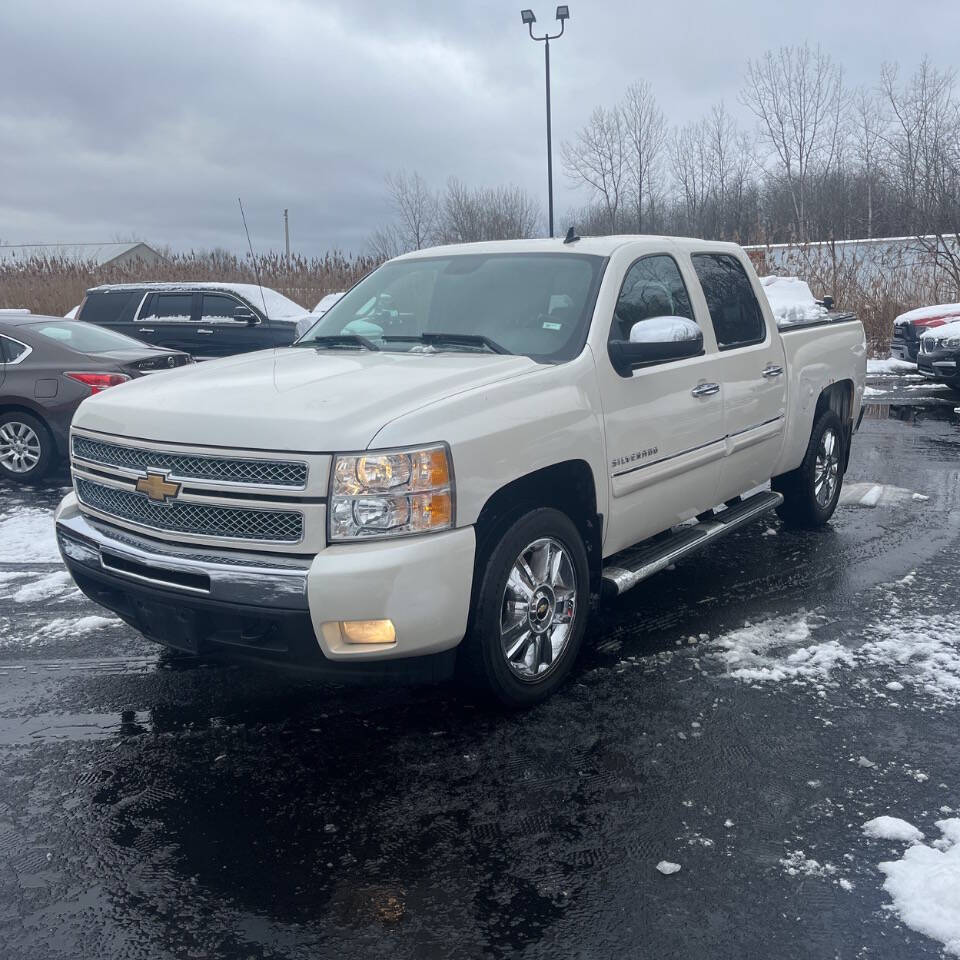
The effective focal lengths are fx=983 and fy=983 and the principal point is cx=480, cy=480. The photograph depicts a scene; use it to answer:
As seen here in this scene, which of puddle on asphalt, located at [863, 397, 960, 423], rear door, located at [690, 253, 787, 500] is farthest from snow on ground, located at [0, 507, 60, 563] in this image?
puddle on asphalt, located at [863, 397, 960, 423]

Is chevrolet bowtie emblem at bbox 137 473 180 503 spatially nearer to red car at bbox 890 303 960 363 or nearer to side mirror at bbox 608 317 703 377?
side mirror at bbox 608 317 703 377

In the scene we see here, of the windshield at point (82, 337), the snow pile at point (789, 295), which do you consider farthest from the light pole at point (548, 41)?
the windshield at point (82, 337)

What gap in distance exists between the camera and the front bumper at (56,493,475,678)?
130 inches

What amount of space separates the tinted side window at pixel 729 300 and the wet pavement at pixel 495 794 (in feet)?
4.95

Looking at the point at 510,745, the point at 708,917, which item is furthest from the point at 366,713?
the point at 708,917

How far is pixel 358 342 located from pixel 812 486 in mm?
3472

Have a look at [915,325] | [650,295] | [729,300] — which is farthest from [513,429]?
[915,325]

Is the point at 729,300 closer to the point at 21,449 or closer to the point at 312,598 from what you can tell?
the point at 312,598

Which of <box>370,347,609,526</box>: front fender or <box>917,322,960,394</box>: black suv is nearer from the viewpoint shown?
<box>370,347,609,526</box>: front fender

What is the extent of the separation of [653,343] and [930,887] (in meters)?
2.37

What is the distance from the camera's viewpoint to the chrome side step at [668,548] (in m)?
4.45

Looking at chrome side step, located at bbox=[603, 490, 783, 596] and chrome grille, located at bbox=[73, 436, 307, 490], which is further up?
chrome grille, located at bbox=[73, 436, 307, 490]

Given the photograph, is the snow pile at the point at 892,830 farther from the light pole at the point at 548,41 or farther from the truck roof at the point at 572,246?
the light pole at the point at 548,41

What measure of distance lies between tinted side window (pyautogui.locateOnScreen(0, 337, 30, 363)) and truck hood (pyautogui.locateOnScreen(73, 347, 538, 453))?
5789 millimetres
